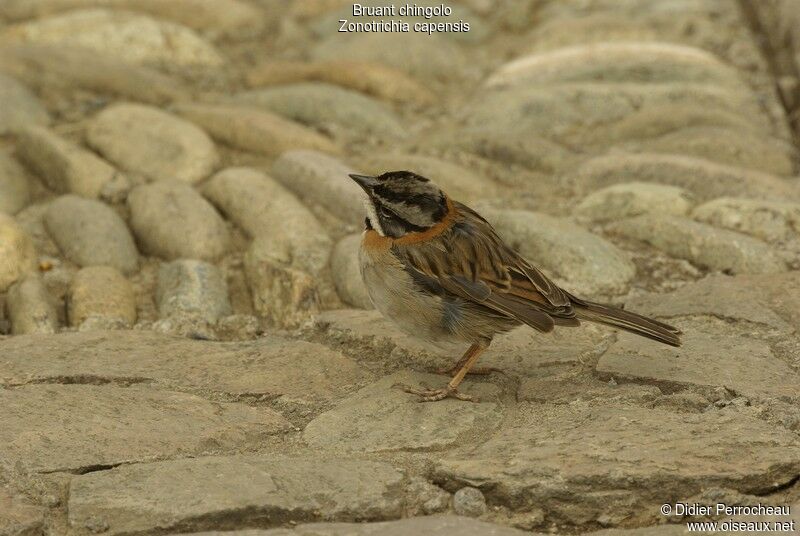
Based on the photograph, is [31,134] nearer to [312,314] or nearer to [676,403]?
[312,314]

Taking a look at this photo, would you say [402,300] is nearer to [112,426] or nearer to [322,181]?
[112,426]

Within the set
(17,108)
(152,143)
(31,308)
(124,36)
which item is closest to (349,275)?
(31,308)

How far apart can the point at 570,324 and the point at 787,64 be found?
18.5ft

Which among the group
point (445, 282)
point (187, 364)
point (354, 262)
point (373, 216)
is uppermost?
point (373, 216)

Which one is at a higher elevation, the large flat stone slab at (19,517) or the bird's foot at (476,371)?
the large flat stone slab at (19,517)

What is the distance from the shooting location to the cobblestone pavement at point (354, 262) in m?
3.80

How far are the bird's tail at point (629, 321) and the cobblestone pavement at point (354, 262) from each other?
7.5 inches

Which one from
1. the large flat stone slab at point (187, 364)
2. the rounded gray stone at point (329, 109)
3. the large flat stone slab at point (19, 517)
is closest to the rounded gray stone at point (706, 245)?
the large flat stone slab at point (187, 364)

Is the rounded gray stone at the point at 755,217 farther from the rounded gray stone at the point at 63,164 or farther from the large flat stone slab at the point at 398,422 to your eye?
the rounded gray stone at the point at 63,164

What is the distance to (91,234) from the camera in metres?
6.20

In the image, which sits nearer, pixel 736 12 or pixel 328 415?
pixel 328 415

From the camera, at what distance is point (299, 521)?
3652mm

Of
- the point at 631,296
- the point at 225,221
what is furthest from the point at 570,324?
the point at 225,221

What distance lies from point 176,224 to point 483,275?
240cm
